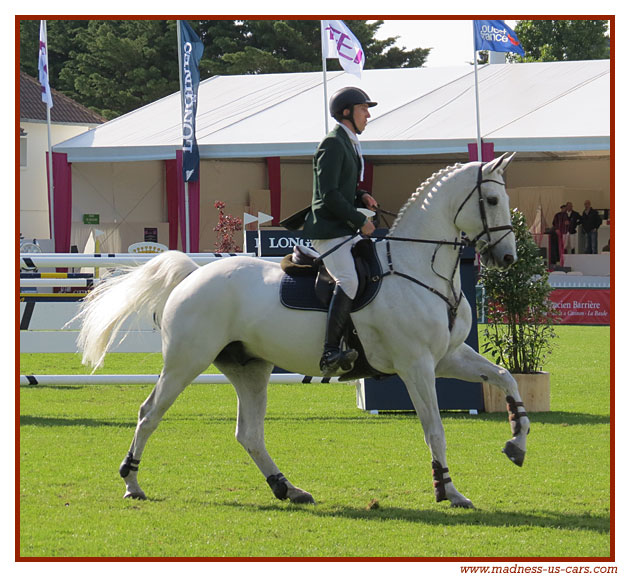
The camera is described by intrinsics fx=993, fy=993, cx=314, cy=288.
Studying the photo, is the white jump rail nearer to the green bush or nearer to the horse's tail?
the horse's tail

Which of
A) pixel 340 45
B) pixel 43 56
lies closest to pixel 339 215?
pixel 340 45

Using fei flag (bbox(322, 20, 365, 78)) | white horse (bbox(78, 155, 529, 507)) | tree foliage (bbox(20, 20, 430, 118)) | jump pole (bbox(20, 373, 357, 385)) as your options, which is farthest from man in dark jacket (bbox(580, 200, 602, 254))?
white horse (bbox(78, 155, 529, 507))

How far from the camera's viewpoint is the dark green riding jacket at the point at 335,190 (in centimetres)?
646

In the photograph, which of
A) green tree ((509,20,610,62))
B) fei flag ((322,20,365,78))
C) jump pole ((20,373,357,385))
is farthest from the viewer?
green tree ((509,20,610,62))

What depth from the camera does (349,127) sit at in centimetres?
668

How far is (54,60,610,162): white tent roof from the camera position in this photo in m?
25.0

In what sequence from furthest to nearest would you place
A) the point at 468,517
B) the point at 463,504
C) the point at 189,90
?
the point at 189,90
the point at 463,504
the point at 468,517

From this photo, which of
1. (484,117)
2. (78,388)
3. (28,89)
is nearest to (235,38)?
(28,89)

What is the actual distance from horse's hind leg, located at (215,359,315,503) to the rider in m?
0.68

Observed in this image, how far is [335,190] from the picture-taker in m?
6.46

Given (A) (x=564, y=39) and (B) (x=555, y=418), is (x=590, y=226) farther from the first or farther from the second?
(B) (x=555, y=418)

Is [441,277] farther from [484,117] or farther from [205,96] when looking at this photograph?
[205,96]

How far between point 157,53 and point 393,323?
1657 inches

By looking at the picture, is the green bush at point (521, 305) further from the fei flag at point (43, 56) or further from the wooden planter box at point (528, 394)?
the fei flag at point (43, 56)
